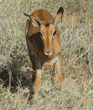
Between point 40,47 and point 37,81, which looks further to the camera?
point 37,81

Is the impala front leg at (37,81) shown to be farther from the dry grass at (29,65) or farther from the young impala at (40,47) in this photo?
the dry grass at (29,65)

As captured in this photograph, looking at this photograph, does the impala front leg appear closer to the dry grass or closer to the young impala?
the young impala

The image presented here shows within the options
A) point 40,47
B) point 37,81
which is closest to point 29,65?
point 37,81

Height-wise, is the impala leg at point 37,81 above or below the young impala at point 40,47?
below

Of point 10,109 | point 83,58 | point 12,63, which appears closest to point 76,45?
point 83,58

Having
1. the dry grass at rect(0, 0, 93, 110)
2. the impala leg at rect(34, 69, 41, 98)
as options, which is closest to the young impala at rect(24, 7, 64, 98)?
the impala leg at rect(34, 69, 41, 98)

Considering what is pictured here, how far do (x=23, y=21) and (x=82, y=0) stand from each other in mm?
2830

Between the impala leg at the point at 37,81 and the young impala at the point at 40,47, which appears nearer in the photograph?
the young impala at the point at 40,47

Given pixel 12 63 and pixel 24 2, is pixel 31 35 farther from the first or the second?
pixel 24 2

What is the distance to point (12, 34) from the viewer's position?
480 centimetres

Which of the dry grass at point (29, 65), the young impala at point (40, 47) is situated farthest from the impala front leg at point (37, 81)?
the dry grass at point (29, 65)

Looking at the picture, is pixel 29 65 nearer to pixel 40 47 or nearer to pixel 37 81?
pixel 37 81

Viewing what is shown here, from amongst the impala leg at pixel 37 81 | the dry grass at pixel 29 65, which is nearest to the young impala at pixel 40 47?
the impala leg at pixel 37 81

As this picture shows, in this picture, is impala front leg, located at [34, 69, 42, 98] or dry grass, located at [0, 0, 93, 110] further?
impala front leg, located at [34, 69, 42, 98]
